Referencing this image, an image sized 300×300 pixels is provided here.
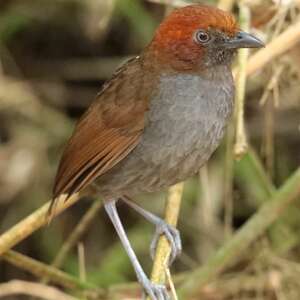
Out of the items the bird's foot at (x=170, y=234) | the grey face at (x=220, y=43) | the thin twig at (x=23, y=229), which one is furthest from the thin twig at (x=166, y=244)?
the grey face at (x=220, y=43)

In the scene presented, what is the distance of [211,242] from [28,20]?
5.59 feet

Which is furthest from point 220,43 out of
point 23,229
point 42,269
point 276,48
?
point 42,269

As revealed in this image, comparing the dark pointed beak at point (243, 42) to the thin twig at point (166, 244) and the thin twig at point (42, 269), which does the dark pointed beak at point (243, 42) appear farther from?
the thin twig at point (42, 269)

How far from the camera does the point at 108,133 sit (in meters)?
4.25

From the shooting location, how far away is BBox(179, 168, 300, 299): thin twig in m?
4.52

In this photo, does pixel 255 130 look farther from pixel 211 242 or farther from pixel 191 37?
pixel 191 37

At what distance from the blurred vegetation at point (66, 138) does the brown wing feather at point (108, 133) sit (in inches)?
40.9

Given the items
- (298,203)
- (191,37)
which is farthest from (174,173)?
(298,203)

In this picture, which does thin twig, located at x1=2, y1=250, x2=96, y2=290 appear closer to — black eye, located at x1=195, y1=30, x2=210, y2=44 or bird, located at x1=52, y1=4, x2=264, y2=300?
bird, located at x1=52, y1=4, x2=264, y2=300

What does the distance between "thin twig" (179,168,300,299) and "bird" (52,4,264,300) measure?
0.30m

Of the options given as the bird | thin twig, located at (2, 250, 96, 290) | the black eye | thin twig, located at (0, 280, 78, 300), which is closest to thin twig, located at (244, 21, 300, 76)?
the bird

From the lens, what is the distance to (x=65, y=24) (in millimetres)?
6434

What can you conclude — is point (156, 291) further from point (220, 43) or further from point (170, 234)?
point (220, 43)

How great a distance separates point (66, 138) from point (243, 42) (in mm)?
2178
